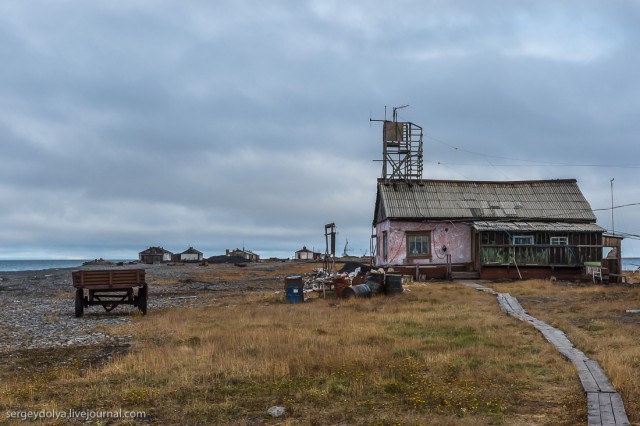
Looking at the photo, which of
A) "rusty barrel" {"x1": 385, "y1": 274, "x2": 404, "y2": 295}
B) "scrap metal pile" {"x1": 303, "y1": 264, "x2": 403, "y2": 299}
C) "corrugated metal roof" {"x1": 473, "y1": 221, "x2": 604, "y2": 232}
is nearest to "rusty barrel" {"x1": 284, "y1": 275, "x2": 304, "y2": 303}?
"scrap metal pile" {"x1": 303, "y1": 264, "x2": 403, "y2": 299}

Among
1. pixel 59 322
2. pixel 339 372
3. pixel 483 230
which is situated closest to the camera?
pixel 339 372

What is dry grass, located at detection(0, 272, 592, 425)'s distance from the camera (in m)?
7.21

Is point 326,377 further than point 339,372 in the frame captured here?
No

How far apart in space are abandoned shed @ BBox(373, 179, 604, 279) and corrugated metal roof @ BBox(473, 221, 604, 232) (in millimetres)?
58

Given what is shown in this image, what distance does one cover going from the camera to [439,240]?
34375mm

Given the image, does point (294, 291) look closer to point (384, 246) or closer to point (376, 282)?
point (376, 282)

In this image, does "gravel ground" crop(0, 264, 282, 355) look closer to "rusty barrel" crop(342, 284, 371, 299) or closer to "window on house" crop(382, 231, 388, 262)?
"rusty barrel" crop(342, 284, 371, 299)

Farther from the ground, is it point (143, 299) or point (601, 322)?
point (143, 299)

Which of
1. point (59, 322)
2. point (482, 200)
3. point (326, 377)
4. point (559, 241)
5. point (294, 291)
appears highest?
point (482, 200)

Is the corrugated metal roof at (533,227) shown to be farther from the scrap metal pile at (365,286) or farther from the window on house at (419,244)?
the scrap metal pile at (365,286)

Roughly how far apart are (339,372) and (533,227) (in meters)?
26.9

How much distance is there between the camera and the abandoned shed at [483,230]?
33.0m

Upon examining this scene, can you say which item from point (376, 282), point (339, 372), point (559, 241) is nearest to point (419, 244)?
point (559, 241)

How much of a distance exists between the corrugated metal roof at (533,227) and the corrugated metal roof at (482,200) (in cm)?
131
